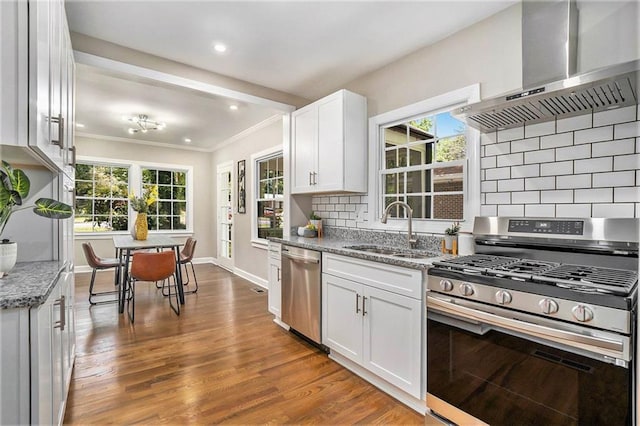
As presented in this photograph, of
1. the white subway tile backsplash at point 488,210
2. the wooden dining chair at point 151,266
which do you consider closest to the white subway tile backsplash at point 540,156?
the white subway tile backsplash at point 488,210

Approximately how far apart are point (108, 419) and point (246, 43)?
280cm

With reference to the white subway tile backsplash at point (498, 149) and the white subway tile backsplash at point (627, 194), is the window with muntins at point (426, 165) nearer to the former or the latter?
the white subway tile backsplash at point (498, 149)

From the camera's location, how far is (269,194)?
16.9ft

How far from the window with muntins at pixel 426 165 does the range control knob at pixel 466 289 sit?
3.08ft

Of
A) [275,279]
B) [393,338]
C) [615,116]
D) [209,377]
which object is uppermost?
[615,116]

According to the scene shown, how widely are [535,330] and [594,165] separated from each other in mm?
1038

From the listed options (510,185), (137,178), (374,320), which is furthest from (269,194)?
(510,185)

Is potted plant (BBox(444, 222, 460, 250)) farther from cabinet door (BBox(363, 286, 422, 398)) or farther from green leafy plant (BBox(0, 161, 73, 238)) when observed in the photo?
green leafy plant (BBox(0, 161, 73, 238))

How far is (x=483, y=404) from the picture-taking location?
1.59 meters

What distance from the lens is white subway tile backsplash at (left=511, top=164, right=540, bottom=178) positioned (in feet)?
6.54

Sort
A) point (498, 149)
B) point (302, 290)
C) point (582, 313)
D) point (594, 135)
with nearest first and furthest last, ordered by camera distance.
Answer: point (582, 313), point (594, 135), point (498, 149), point (302, 290)

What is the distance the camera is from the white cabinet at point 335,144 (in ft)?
9.80

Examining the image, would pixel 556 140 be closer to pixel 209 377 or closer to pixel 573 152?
pixel 573 152

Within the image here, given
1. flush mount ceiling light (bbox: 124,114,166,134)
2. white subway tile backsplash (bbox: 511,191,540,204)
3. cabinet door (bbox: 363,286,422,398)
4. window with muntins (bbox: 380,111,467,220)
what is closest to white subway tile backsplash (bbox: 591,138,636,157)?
white subway tile backsplash (bbox: 511,191,540,204)
